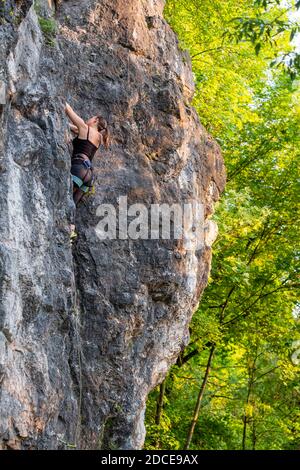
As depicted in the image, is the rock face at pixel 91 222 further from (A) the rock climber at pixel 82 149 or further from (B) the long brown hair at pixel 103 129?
(B) the long brown hair at pixel 103 129

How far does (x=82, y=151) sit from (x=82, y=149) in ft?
0.09

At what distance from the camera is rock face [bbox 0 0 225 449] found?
7.47m

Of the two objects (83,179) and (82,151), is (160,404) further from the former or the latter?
(82,151)

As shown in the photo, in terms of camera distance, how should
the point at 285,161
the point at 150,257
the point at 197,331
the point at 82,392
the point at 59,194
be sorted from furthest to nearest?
the point at 285,161, the point at 197,331, the point at 150,257, the point at 82,392, the point at 59,194

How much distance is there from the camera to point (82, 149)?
30.9 feet

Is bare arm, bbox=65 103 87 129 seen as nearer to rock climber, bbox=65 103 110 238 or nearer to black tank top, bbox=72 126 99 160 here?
rock climber, bbox=65 103 110 238

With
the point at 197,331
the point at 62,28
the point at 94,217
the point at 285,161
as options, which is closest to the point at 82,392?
the point at 94,217

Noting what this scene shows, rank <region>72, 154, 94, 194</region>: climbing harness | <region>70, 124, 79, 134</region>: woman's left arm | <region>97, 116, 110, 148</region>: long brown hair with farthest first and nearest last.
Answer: <region>97, 116, 110, 148</region>: long brown hair → <region>70, 124, 79, 134</region>: woman's left arm → <region>72, 154, 94, 194</region>: climbing harness

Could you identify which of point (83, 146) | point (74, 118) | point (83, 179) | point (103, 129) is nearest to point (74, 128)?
point (74, 118)

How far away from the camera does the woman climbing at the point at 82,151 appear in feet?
30.6

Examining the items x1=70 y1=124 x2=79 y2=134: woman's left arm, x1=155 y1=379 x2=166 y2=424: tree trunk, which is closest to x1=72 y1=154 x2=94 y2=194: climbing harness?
x1=70 y1=124 x2=79 y2=134: woman's left arm
